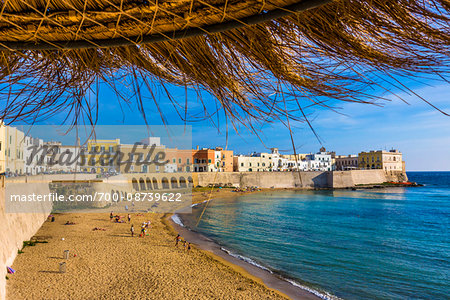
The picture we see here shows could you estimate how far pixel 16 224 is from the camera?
32.0 ft

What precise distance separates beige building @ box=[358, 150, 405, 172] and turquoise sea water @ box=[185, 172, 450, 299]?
1149 inches

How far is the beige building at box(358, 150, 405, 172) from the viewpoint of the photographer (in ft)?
177

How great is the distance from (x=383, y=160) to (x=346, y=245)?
45.6 meters

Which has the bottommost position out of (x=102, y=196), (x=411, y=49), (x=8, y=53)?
(x=102, y=196)

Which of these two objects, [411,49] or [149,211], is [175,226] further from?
[411,49]

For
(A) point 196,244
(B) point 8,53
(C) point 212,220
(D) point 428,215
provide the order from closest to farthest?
(B) point 8,53, (A) point 196,244, (C) point 212,220, (D) point 428,215

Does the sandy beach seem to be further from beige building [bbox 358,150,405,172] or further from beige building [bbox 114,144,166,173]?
beige building [bbox 358,150,405,172]

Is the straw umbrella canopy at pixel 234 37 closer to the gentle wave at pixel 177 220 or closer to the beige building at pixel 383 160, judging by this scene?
the gentle wave at pixel 177 220

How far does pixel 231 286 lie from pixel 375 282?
17.2 feet

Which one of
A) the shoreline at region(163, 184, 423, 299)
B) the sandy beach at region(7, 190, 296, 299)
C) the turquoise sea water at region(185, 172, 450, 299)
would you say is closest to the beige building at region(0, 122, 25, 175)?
the sandy beach at region(7, 190, 296, 299)

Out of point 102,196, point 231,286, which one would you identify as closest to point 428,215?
point 231,286

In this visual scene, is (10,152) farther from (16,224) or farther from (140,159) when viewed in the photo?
(140,159)

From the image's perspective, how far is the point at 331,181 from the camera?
44.4m

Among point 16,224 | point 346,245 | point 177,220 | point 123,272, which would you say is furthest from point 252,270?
point 177,220
